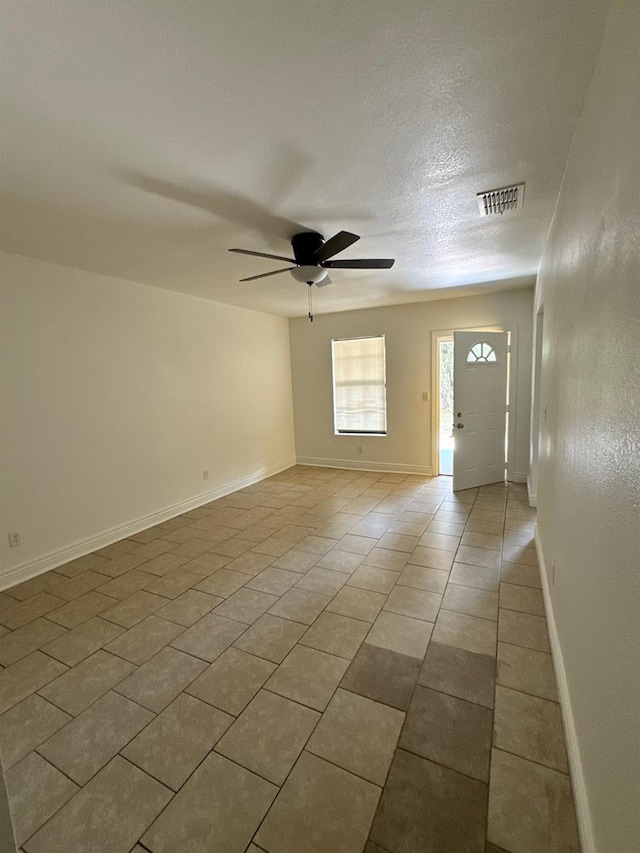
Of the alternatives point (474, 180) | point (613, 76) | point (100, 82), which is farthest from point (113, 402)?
point (613, 76)

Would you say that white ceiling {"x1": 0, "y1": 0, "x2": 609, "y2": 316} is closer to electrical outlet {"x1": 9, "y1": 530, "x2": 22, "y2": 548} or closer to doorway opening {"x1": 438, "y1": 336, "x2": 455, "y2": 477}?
electrical outlet {"x1": 9, "y1": 530, "x2": 22, "y2": 548}

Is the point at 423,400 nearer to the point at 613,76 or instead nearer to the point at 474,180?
the point at 474,180

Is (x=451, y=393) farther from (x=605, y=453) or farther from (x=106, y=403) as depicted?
(x=605, y=453)

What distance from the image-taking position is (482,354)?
4.88 m

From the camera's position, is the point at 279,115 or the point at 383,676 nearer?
the point at 279,115

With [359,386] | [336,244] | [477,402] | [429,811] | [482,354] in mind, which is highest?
[336,244]

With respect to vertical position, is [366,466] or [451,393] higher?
[451,393]

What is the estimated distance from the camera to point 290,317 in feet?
20.8

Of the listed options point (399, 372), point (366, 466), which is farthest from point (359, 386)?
point (366, 466)

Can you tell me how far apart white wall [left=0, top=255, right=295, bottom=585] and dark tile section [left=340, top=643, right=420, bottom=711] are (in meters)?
2.80

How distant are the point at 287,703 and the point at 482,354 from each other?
448 centimetres

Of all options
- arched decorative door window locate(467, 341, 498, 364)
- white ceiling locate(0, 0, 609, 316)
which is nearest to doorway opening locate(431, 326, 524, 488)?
arched decorative door window locate(467, 341, 498, 364)

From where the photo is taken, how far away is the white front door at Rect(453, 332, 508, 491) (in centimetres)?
483

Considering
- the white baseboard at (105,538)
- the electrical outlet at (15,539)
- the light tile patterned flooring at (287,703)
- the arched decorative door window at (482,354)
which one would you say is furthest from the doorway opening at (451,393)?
the electrical outlet at (15,539)
